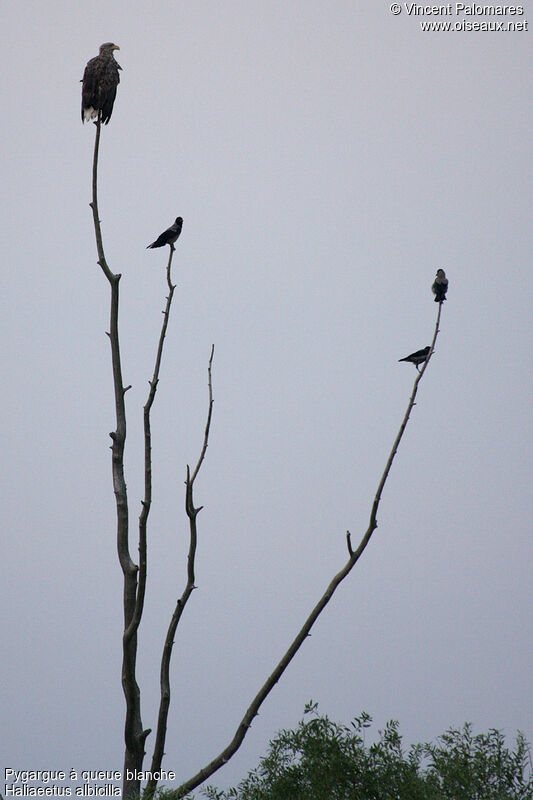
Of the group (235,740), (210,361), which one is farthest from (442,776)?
(210,361)

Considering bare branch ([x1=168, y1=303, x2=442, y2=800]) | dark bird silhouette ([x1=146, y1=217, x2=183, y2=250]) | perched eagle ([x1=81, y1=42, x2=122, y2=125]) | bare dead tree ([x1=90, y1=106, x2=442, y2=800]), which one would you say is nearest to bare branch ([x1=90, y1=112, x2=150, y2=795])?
bare dead tree ([x1=90, y1=106, x2=442, y2=800])

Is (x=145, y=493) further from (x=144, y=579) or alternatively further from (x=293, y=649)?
(x=293, y=649)

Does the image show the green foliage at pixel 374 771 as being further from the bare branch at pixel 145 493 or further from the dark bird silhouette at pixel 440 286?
the dark bird silhouette at pixel 440 286

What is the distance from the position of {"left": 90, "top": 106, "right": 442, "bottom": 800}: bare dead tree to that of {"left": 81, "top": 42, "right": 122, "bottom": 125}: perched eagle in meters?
1.68

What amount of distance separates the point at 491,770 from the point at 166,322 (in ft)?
Answer: 15.4

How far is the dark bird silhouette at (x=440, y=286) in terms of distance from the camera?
1078 cm

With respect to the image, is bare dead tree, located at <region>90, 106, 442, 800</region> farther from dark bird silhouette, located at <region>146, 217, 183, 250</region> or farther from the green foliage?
dark bird silhouette, located at <region>146, 217, 183, 250</region>

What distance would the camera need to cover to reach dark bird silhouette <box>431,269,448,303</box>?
424 inches

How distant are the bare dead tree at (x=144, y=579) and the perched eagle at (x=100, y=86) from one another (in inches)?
66.2

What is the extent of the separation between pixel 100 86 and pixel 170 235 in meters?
4.61

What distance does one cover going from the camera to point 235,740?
646cm

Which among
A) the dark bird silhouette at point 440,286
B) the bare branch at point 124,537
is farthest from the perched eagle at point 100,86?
the dark bird silhouette at point 440,286

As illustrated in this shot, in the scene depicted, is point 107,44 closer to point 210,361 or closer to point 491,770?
point 210,361

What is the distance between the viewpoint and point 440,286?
11055 mm
